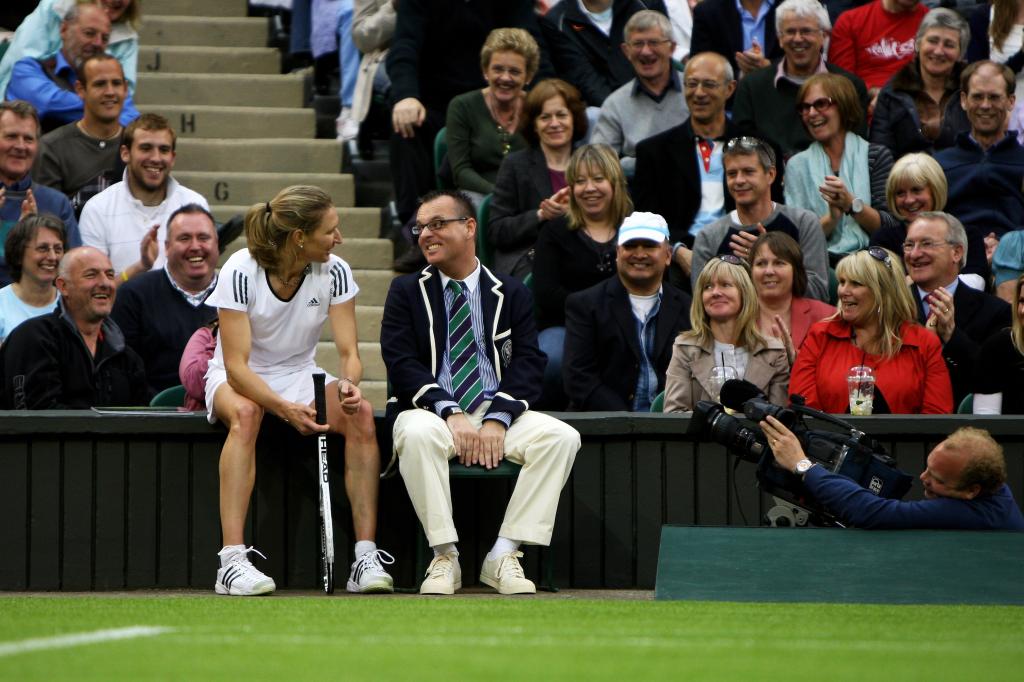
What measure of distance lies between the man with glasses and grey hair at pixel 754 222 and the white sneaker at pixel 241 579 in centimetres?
335

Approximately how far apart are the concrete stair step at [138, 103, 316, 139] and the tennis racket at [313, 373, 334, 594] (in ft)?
17.6

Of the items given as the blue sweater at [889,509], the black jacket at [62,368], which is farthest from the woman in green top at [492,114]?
the blue sweater at [889,509]

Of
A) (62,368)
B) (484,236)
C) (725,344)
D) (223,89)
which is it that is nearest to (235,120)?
(223,89)

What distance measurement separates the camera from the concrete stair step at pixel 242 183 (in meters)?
12.0

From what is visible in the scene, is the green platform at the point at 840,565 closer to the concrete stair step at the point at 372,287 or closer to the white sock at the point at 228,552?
the white sock at the point at 228,552

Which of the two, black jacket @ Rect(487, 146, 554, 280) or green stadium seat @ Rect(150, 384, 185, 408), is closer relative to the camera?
green stadium seat @ Rect(150, 384, 185, 408)

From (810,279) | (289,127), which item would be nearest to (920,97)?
(810,279)

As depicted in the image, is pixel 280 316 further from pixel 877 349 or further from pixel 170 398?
pixel 877 349

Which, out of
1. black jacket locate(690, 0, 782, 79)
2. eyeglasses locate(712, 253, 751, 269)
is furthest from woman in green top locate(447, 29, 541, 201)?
eyeglasses locate(712, 253, 751, 269)

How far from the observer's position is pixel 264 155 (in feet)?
40.7

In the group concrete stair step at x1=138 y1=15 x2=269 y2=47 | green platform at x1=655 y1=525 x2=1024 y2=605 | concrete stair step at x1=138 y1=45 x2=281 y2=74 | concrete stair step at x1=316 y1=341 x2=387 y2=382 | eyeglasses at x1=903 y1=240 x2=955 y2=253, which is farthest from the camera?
concrete stair step at x1=138 y1=15 x2=269 y2=47

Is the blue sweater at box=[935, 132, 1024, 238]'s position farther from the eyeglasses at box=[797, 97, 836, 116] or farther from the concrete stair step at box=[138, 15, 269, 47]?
the concrete stair step at box=[138, 15, 269, 47]

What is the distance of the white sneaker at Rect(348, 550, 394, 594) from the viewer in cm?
771

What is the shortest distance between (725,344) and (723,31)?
156 inches
